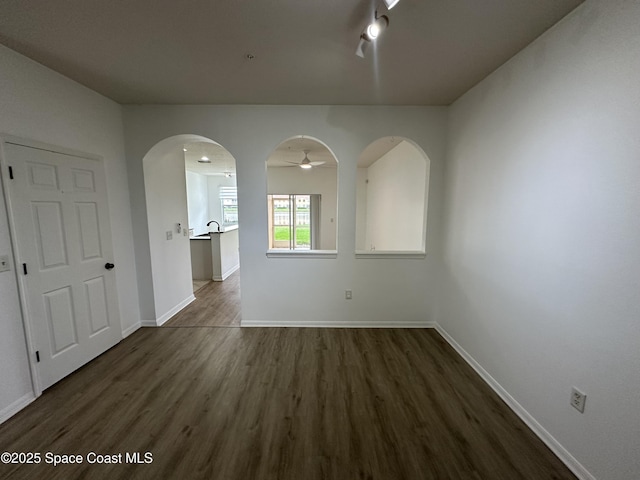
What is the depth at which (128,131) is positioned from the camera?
292cm

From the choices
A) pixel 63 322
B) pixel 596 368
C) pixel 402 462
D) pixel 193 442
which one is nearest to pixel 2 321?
pixel 63 322

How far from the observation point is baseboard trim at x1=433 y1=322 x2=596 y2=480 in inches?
56.7

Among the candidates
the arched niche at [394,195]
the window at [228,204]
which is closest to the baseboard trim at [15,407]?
the arched niche at [394,195]

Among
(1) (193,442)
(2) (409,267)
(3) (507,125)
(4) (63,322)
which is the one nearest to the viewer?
(1) (193,442)

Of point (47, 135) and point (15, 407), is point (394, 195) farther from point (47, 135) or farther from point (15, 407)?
point (15, 407)

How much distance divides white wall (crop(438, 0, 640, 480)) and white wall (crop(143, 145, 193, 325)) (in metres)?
3.72

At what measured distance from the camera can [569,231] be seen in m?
1.51

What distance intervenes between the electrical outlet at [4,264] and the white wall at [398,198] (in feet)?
12.7

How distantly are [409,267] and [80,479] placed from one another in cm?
320

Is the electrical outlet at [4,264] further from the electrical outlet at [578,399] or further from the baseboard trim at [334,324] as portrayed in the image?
the electrical outlet at [578,399]

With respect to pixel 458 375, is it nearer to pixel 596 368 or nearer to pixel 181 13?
pixel 596 368

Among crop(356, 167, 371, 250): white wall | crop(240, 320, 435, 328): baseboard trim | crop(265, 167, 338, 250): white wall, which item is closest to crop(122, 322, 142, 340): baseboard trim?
crop(240, 320, 435, 328): baseboard trim

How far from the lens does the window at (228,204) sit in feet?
30.4

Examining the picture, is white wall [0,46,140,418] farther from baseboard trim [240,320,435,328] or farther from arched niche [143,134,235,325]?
baseboard trim [240,320,435,328]
